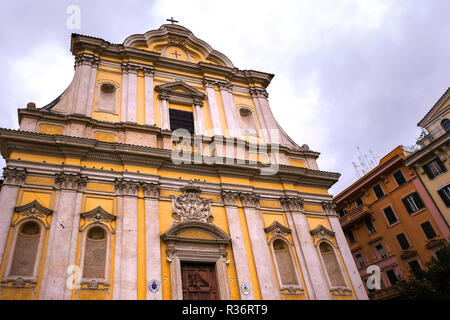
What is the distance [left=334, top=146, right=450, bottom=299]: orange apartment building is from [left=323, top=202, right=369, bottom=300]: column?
30.2ft

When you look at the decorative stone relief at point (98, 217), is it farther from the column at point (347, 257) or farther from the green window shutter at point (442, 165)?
the green window shutter at point (442, 165)

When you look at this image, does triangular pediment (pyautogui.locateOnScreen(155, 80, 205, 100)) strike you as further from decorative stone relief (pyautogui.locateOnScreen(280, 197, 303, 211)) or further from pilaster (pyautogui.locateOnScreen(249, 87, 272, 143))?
decorative stone relief (pyautogui.locateOnScreen(280, 197, 303, 211))

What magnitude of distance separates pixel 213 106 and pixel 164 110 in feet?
8.83

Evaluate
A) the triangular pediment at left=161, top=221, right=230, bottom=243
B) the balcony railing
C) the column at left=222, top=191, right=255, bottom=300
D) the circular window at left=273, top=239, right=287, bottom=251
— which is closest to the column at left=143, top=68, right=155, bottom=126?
the column at left=222, top=191, right=255, bottom=300

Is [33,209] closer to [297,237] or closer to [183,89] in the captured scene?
[183,89]

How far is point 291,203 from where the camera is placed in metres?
15.5

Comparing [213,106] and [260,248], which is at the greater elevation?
[213,106]

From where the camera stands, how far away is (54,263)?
412 inches

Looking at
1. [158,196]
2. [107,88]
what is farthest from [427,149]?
[107,88]
